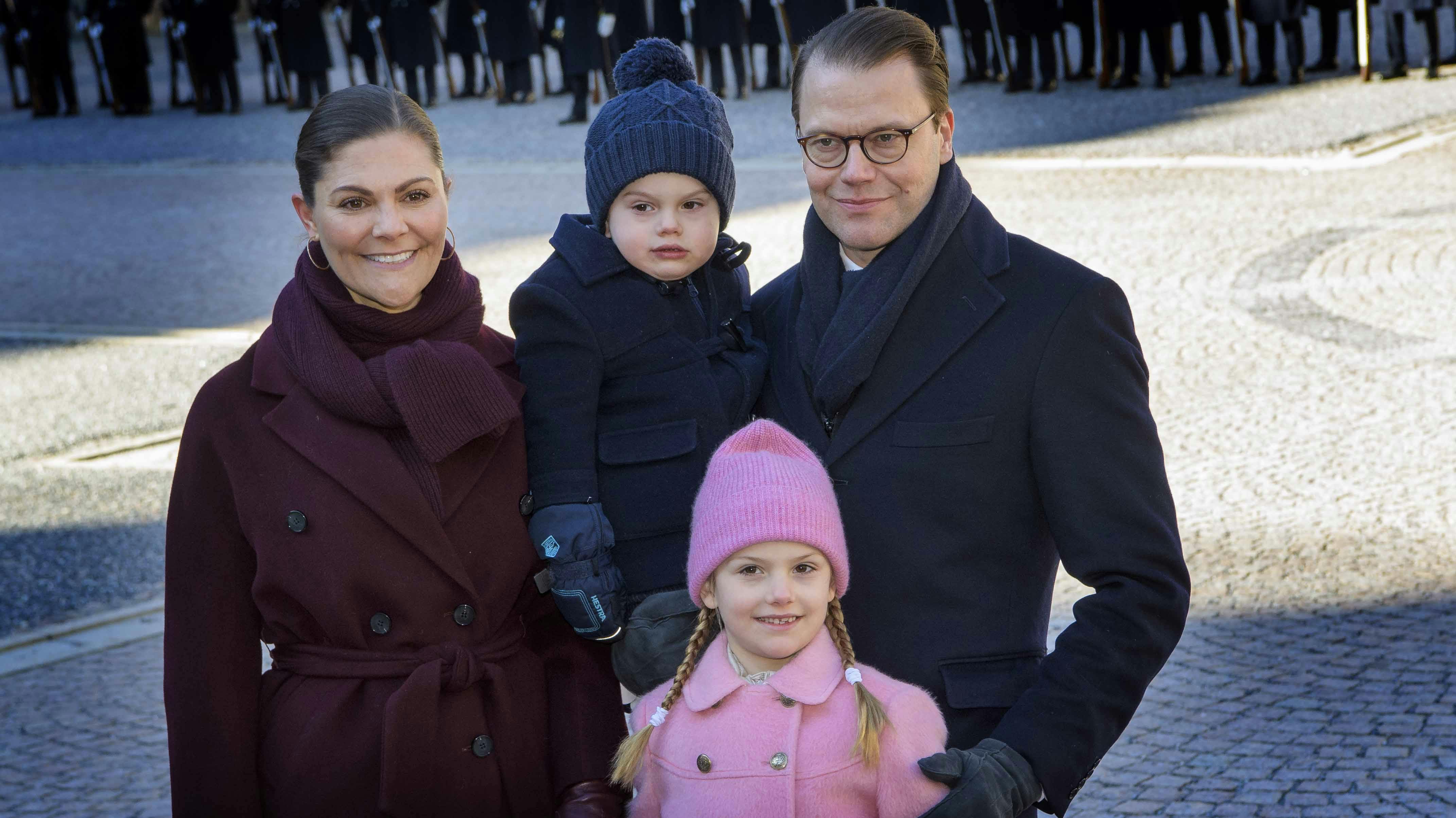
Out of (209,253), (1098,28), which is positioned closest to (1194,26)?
(1098,28)

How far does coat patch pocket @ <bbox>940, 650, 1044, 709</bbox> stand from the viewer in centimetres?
245

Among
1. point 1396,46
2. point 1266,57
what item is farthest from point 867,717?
point 1266,57

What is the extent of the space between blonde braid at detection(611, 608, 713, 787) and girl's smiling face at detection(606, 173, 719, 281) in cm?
66

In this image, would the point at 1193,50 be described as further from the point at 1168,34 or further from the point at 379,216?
the point at 379,216

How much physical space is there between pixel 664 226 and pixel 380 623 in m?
0.84

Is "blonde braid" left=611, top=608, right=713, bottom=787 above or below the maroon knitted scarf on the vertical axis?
below

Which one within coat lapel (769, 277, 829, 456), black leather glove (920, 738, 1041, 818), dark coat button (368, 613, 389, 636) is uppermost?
coat lapel (769, 277, 829, 456)

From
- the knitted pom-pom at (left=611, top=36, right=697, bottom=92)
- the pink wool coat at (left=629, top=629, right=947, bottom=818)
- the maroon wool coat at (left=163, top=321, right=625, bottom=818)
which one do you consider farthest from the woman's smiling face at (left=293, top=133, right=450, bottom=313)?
the pink wool coat at (left=629, top=629, right=947, bottom=818)

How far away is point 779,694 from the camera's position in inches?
93.0

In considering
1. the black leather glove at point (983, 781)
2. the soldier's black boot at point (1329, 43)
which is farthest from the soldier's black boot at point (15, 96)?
the black leather glove at point (983, 781)

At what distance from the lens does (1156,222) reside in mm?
10109

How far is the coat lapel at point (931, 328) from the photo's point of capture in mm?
2461

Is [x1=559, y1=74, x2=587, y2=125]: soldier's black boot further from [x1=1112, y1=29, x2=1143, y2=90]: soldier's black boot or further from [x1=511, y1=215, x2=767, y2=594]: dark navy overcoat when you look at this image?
[x1=511, y1=215, x2=767, y2=594]: dark navy overcoat

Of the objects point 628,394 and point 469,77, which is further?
point 469,77
